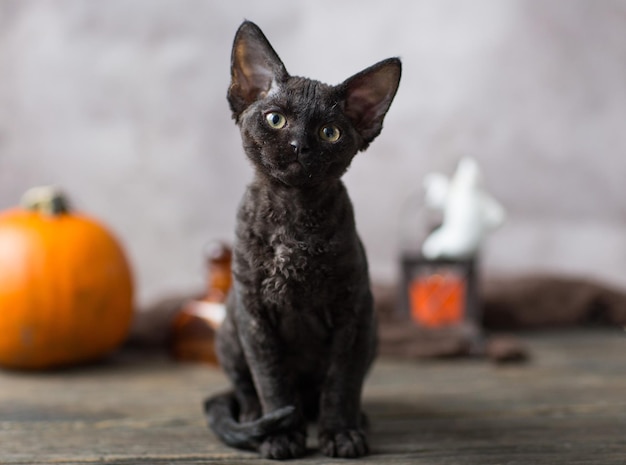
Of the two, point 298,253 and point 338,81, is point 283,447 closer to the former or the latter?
point 298,253

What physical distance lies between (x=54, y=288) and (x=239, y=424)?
30.0 inches

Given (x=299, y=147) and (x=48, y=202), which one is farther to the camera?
(x=48, y=202)

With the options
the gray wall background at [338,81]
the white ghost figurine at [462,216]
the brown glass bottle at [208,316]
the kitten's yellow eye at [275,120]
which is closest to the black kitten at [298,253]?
the kitten's yellow eye at [275,120]

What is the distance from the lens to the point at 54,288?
1.89 metres

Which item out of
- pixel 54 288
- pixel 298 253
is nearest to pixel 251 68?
pixel 298 253

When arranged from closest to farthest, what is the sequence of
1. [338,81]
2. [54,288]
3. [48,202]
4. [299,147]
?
[299,147] → [54,288] → [48,202] → [338,81]

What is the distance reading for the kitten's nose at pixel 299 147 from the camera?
46.4 inches

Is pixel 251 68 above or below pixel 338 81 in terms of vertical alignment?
below

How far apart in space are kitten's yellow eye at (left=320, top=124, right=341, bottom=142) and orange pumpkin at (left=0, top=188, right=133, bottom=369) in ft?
3.16

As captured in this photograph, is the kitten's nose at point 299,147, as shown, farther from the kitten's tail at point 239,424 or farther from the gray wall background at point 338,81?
the gray wall background at point 338,81

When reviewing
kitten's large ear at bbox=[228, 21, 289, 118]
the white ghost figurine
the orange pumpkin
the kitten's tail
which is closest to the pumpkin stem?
the orange pumpkin

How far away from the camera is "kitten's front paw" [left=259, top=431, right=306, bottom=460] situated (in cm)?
130

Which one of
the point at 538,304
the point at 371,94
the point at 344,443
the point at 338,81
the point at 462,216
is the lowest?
the point at 344,443

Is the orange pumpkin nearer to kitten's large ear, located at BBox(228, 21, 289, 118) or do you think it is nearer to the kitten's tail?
the kitten's tail
